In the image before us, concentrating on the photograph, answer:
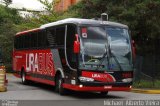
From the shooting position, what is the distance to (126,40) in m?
20.2

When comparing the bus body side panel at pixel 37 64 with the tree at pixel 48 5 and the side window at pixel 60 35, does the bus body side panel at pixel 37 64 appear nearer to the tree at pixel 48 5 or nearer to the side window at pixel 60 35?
the side window at pixel 60 35

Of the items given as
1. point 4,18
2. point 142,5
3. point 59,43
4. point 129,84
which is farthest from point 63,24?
point 4,18

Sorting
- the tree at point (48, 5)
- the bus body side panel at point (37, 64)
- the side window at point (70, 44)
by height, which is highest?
the tree at point (48, 5)

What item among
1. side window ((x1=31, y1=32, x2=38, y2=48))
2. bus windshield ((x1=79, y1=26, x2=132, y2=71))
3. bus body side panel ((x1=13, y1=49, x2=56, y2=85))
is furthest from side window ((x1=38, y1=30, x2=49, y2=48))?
bus windshield ((x1=79, y1=26, x2=132, y2=71))

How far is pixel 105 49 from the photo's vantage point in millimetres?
19531

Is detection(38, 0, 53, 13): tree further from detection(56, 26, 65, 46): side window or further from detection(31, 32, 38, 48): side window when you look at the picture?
detection(56, 26, 65, 46): side window

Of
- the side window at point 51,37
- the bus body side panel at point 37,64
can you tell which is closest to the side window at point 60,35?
the side window at point 51,37

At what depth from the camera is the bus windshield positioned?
19250 mm

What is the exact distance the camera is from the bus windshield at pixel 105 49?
1925cm

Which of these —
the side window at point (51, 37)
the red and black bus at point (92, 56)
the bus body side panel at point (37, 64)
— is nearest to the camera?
the red and black bus at point (92, 56)

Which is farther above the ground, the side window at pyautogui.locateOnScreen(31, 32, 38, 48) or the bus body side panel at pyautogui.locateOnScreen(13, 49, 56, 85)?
the side window at pyautogui.locateOnScreen(31, 32, 38, 48)

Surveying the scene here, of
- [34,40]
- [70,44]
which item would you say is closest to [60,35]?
[70,44]

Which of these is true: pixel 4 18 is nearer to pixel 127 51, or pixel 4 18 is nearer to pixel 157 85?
pixel 157 85

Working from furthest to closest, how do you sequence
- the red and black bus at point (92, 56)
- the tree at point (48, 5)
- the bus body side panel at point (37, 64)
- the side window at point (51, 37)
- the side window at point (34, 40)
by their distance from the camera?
the tree at point (48, 5) < the side window at point (34, 40) < the bus body side panel at point (37, 64) < the side window at point (51, 37) < the red and black bus at point (92, 56)
